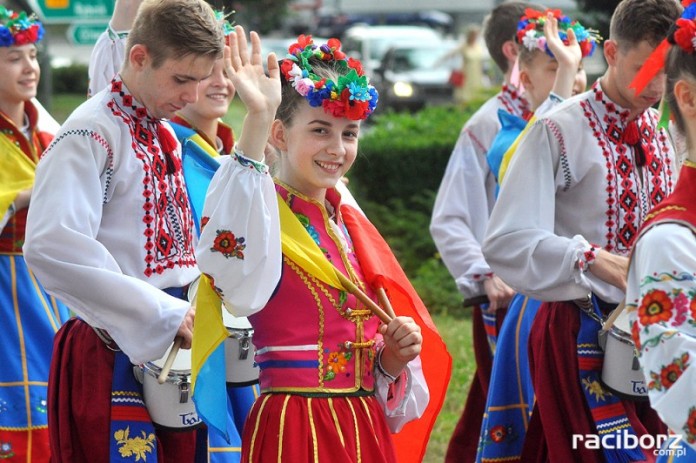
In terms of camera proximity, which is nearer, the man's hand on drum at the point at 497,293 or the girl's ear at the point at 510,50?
the man's hand on drum at the point at 497,293

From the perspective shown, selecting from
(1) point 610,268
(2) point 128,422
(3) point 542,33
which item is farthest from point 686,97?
(3) point 542,33

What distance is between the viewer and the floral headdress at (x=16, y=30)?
6.17 meters

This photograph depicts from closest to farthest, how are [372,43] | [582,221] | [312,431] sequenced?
[312,431] → [582,221] → [372,43]

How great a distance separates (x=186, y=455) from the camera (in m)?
4.43

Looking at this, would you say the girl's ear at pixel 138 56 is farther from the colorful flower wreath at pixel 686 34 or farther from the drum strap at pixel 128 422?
the colorful flower wreath at pixel 686 34

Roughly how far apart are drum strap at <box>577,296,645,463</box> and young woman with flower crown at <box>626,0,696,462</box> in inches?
44.2

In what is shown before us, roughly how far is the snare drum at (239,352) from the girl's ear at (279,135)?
58 centimetres

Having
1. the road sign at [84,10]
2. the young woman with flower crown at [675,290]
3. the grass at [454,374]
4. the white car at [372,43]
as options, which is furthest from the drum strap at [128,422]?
the white car at [372,43]

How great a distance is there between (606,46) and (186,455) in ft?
7.09

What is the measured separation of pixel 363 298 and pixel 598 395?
1140 millimetres

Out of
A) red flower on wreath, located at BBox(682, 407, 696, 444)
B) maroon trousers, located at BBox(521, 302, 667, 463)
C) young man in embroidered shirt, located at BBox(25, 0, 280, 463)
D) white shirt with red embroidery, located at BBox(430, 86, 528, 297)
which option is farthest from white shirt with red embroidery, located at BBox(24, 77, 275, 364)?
white shirt with red embroidery, located at BBox(430, 86, 528, 297)

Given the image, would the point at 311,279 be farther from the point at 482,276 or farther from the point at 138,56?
the point at 482,276

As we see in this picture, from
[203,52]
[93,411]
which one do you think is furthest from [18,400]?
[203,52]

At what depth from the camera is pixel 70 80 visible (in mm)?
26094
